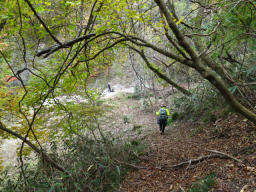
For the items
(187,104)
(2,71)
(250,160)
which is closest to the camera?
(250,160)

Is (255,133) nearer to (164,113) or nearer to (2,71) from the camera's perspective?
(164,113)

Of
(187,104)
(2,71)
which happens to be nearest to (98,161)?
(2,71)

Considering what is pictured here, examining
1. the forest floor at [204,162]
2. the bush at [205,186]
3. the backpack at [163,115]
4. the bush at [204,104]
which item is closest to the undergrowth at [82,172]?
the forest floor at [204,162]

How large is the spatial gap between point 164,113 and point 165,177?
3.63m

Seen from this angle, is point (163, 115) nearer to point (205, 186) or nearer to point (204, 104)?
point (204, 104)

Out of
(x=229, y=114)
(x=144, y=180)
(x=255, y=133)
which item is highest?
(x=229, y=114)

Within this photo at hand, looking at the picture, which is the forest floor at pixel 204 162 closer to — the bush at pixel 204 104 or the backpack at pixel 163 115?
the bush at pixel 204 104

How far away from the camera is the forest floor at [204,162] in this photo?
278cm

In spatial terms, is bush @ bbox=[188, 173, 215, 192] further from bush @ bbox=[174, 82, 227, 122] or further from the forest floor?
bush @ bbox=[174, 82, 227, 122]

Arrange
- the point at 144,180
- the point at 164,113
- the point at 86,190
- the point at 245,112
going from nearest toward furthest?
the point at 245,112 < the point at 86,190 < the point at 144,180 < the point at 164,113

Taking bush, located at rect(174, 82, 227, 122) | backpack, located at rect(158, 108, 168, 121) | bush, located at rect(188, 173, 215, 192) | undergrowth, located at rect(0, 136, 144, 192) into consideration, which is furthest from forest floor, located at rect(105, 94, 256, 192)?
backpack, located at rect(158, 108, 168, 121)

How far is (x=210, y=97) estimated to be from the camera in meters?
6.53

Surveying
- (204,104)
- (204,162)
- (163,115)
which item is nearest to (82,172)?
(204,162)

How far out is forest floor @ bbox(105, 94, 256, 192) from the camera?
2779 millimetres
